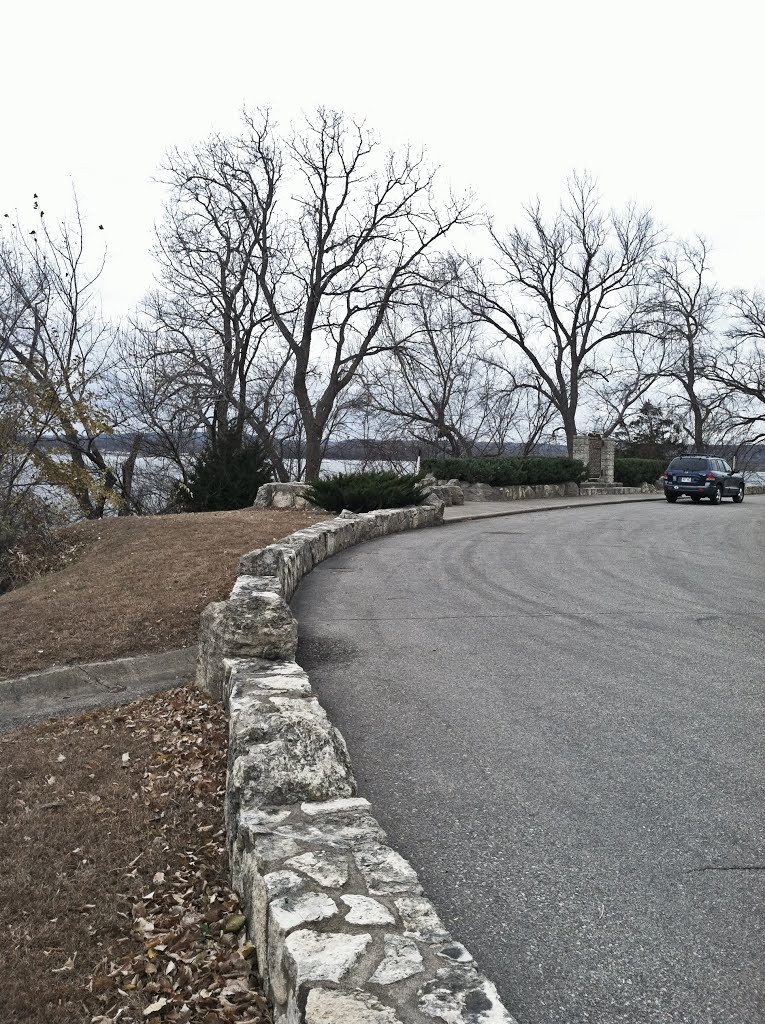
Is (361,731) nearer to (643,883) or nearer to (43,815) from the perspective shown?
(43,815)

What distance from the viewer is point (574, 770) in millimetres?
4738

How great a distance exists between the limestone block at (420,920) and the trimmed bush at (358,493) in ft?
49.2

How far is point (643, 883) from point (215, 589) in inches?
316

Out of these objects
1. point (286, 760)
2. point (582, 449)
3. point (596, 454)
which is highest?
point (582, 449)

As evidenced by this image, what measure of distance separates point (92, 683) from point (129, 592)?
2.63m

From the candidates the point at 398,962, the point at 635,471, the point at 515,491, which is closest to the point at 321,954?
the point at 398,962

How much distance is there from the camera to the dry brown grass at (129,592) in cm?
962

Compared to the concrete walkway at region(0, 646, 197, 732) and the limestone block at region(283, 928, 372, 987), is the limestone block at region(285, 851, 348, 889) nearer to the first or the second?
the limestone block at region(283, 928, 372, 987)

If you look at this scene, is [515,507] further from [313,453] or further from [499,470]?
[313,453]

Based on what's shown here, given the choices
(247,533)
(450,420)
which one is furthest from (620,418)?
(247,533)

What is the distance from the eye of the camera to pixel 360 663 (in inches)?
281

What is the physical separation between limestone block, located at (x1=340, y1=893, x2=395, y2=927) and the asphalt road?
0.46 meters

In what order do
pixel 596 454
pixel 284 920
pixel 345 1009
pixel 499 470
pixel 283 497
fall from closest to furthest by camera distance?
pixel 345 1009
pixel 284 920
pixel 283 497
pixel 499 470
pixel 596 454

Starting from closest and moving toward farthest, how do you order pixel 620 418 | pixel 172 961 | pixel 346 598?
1. pixel 172 961
2. pixel 346 598
3. pixel 620 418
